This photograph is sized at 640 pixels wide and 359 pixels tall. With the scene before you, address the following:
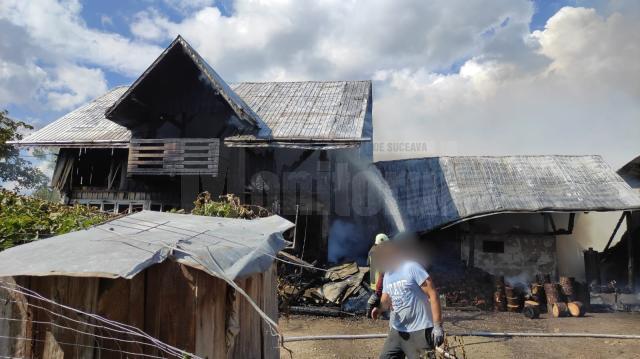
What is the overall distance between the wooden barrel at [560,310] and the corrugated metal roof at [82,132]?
14.9 metres

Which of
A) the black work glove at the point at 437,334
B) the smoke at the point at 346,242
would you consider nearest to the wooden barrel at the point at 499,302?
the smoke at the point at 346,242

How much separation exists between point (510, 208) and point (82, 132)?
1566cm

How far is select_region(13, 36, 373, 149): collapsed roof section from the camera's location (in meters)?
13.1

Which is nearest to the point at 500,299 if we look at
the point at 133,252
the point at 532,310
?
the point at 532,310

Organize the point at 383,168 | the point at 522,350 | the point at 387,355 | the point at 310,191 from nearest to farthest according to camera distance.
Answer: the point at 387,355
the point at 522,350
the point at 310,191
the point at 383,168

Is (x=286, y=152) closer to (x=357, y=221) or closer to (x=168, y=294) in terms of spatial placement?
(x=357, y=221)

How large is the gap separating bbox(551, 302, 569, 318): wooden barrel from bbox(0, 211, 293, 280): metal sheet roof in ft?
36.4

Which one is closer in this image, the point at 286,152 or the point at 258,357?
the point at 258,357

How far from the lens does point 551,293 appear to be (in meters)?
12.2

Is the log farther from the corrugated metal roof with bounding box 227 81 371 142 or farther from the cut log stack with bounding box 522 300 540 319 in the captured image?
the corrugated metal roof with bounding box 227 81 371 142

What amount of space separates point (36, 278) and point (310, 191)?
11005mm

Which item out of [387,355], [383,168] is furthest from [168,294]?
[383,168]

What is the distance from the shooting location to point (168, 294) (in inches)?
121

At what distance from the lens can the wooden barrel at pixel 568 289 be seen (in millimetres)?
12297
